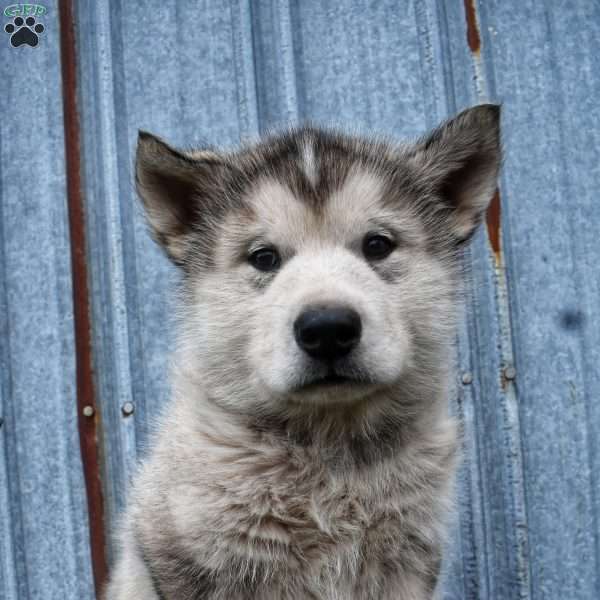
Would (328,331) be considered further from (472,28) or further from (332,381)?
(472,28)

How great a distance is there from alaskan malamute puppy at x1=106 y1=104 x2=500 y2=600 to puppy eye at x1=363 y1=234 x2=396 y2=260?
0.01 m

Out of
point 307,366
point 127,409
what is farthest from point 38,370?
point 307,366

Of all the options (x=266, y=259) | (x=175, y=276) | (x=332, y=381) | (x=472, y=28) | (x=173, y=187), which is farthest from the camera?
(x=472, y=28)

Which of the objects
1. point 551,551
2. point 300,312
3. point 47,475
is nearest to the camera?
point 300,312

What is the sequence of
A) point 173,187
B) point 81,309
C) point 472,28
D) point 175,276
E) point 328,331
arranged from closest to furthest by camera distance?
point 328,331 < point 173,187 < point 175,276 < point 472,28 < point 81,309

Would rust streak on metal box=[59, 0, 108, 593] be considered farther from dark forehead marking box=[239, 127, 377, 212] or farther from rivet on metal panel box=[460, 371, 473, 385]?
rivet on metal panel box=[460, 371, 473, 385]

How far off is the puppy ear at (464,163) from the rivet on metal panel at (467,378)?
82cm

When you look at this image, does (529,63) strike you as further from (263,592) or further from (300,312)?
(263,592)

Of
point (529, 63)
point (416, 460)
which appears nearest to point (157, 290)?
point (416, 460)

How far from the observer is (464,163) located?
268 cm

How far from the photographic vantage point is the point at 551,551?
3174 mm

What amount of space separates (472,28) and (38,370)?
109 inches

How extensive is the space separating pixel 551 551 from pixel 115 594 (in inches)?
78.5

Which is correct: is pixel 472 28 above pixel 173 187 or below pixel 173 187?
above
